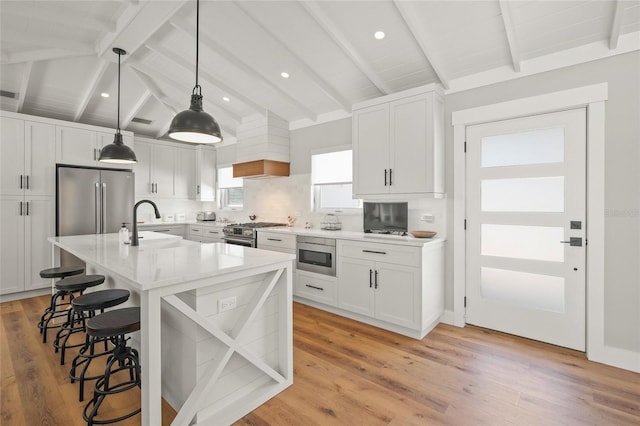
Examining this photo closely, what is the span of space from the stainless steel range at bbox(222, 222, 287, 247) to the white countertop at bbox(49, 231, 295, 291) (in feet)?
5.57

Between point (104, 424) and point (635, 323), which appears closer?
point (104, 424)

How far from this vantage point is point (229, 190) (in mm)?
6645

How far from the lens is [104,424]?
1.84m

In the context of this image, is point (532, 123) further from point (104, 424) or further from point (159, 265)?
point (104, 424)

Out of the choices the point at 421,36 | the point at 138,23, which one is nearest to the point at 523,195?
the point at 421,36

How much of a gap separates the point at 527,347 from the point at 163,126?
672 cm

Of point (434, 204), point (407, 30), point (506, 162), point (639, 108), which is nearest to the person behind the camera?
point (639, 108)

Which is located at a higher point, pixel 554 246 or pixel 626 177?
pixel 626 177

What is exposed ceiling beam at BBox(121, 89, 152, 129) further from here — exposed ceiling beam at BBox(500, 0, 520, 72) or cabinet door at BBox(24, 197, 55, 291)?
exposed ceiling beam at BBox(500, 0, 520, 72)

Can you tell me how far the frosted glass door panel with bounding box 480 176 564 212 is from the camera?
2.87 metres

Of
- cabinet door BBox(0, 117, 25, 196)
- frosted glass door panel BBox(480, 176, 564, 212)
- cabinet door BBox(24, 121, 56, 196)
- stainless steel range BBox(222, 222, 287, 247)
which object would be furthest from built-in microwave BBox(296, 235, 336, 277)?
cabinet door BBox(0, 117, 25, 196)

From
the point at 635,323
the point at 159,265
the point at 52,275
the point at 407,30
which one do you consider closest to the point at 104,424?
the point at 159,265

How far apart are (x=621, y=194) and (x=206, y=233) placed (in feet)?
18.4

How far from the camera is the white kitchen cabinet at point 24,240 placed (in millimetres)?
4258
